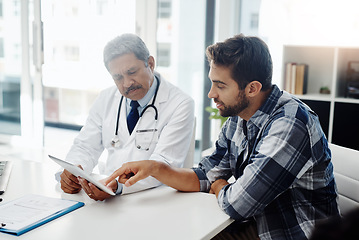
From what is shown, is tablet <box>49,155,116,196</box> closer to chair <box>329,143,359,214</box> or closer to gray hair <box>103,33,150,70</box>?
gray hair <box>103,33,150,70</box>

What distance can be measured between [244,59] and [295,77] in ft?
5.46

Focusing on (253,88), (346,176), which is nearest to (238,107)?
(253,88)

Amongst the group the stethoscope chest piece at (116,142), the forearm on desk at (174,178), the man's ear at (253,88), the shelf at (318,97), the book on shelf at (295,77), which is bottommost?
the forearm on desk at (174,178)

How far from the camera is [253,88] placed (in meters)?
1.57

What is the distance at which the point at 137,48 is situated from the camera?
1.98 meters

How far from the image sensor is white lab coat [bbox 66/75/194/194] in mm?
1931

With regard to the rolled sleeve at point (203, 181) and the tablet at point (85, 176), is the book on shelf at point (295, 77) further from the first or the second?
the tablet at point (85, 176)

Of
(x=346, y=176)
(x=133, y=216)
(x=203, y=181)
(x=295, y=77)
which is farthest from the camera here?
(x=295, y=77)

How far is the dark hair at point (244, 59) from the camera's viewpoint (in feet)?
5.07

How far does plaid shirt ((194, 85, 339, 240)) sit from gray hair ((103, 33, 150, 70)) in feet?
2.21

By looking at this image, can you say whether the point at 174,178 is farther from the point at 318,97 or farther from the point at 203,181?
the point at 318,97

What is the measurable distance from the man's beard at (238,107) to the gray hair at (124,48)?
1.88 feet

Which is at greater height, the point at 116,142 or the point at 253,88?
the point at 253,88

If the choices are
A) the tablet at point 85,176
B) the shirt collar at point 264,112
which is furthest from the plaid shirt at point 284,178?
the tablet at point 85,176
